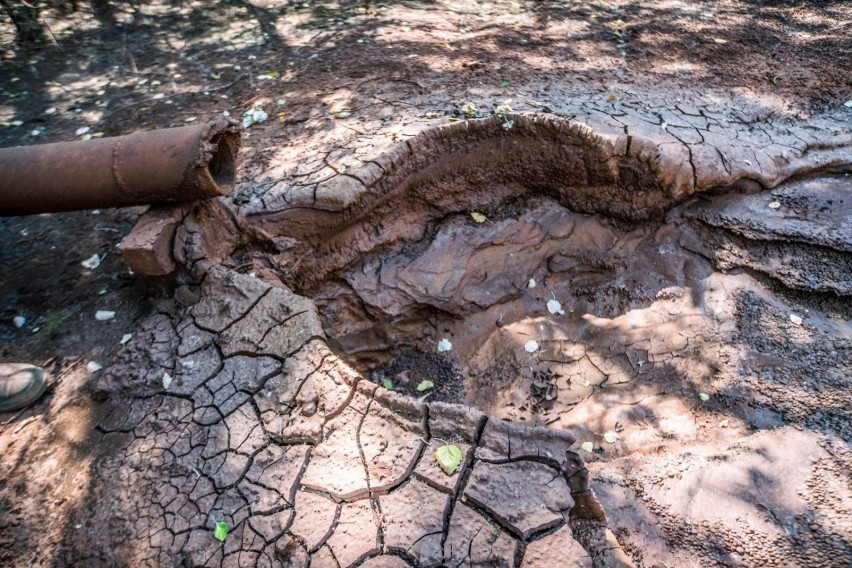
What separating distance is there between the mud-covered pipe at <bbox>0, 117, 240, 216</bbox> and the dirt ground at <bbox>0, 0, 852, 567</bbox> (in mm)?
509

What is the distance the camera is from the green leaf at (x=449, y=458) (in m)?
1.85

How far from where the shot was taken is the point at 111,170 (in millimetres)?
2418

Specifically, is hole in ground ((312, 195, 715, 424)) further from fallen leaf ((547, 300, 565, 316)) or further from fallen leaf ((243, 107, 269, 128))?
fallen leaf ((243, 107, 269, 128))

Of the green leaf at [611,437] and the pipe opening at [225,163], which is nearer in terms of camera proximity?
the pipe opening at [225,163]

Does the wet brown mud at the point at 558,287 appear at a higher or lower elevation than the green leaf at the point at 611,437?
higher

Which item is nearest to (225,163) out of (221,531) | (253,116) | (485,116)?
(253,116)

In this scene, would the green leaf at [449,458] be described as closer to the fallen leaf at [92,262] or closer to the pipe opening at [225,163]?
the pipe opening at [225,163]

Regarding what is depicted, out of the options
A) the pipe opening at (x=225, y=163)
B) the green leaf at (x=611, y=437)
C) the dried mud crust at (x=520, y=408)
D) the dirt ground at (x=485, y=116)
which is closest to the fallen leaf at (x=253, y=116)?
the dirt ground at (x=485, y=116)

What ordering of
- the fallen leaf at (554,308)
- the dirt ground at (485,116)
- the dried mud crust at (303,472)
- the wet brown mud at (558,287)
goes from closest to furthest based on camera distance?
the dried mud crust at (303,472)
the dirt ground at (485,116)
the wet brown mud at (558,287)
the fallen leaf at (554,308)

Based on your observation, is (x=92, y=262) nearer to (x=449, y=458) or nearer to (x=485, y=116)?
(x=449, y=458)

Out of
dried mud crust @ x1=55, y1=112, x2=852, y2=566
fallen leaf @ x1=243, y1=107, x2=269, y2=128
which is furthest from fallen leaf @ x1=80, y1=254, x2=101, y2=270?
fallen leaf @ x1=243, y1=107, x2=269, y2=128

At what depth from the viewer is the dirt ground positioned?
2.29 meters

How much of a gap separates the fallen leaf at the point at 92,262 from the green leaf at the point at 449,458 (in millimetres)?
2396

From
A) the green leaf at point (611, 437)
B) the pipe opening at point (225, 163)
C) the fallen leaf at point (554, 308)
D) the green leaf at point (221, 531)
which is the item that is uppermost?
the pipe opening at point (225, 163)
